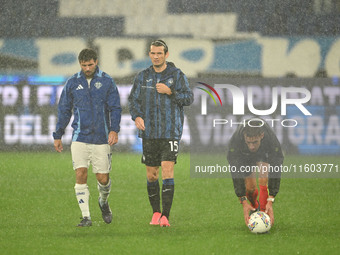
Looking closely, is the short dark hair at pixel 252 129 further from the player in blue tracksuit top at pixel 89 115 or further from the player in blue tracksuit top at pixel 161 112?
the player in blue tracksuit top at pixel 89 115

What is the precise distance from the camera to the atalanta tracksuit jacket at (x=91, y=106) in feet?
23.4

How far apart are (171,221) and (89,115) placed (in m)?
1.66

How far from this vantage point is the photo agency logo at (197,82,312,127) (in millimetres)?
19344

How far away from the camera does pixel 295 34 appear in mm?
21312

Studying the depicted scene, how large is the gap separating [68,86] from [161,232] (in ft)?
6.06

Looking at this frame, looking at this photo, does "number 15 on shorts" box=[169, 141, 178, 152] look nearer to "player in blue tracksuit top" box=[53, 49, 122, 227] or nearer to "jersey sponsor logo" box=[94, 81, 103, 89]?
"player in blue tracksuit top" box=[53, 49, 122, 227]

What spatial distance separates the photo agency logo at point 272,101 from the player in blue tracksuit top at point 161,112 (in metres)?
11.8

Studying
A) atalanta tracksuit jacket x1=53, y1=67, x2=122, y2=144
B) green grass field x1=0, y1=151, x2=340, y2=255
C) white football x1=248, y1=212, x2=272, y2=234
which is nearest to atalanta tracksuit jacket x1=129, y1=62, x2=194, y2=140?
atalanta tracksuit jacket x1=53, y1=67, x2=122, y2=144

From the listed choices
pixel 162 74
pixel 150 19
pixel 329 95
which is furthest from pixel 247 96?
pixel 162 74

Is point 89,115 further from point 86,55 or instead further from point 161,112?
point 161,112

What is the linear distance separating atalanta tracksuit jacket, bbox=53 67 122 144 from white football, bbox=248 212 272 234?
1.74 m

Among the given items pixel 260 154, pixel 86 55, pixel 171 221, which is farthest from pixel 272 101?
pixel 86 55

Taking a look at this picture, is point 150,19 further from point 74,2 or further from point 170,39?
point 74,2

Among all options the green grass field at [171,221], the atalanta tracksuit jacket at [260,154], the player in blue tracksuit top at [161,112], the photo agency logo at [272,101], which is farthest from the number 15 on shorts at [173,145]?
the photo agency logo at [272,101]
